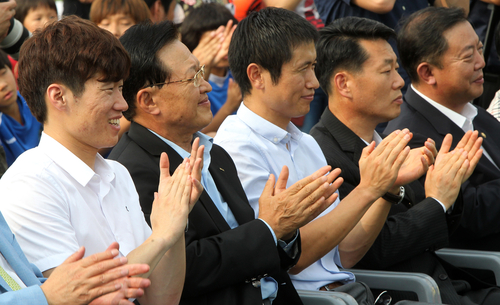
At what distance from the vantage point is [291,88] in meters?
2.69

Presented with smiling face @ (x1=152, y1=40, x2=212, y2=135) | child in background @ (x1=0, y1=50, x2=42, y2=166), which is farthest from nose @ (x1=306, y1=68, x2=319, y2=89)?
child in background @ (x1=0, y1=50, x2=42, y2=166)

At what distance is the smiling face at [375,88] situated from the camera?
3.05 m

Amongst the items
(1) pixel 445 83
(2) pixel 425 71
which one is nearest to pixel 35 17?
(2) pixel 425 71

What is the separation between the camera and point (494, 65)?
511cm

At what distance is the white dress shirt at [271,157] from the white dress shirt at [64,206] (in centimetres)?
63

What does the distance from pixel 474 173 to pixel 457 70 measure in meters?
0.67

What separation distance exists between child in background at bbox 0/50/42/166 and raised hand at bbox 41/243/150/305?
268 centimetres

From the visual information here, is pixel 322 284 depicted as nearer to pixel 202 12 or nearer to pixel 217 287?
pixel 217 287

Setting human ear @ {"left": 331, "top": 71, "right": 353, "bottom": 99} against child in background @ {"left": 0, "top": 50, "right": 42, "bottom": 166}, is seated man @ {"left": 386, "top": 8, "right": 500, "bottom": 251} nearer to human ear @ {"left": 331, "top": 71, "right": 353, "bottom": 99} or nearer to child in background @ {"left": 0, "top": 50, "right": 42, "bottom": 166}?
human ear @ {"left": 331, "top": 71, "right": 353, "bottom": 99}

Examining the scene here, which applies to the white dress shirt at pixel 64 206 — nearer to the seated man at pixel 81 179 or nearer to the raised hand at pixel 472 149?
the seated man at pixel 81 179

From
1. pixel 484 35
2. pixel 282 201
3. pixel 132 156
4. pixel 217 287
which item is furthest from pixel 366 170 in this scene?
pixel 484 35

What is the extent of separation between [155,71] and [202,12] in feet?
8.09

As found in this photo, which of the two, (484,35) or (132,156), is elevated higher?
(132,156)

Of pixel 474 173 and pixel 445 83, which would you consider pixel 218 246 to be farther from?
pixel 445 83
